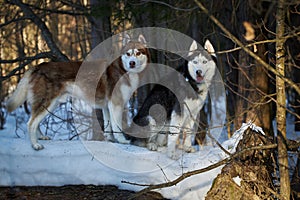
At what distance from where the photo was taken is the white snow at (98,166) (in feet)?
15.4

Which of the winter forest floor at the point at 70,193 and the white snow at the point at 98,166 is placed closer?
the winter forest floor at the point at 70,193

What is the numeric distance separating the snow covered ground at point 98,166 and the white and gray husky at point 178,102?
418 mm

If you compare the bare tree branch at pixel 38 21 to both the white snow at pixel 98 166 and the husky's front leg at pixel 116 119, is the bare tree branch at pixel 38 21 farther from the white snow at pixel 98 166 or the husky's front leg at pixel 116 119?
the white snow at pixel 98 166

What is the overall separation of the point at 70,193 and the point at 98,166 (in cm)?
46

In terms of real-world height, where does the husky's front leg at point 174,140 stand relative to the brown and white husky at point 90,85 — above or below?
A: below

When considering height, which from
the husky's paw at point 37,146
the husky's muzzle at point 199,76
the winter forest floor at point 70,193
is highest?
the husky's muzzle at point 199,76

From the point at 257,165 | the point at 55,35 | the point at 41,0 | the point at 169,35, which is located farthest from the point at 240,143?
the point at 55,35

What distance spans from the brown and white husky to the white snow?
0.47 metres

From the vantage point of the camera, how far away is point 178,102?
18.5ft

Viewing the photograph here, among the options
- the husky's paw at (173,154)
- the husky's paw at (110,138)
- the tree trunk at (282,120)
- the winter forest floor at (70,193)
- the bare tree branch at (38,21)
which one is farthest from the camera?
the bare tree branch at (38,21)

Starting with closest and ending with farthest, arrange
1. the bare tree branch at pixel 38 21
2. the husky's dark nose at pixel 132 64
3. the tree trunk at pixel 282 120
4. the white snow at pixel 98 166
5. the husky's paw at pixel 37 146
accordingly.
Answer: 1. the tree trunk at pixel 282 120
2. the white snow at pixel 98 166
3. the husky's paw at pixel 37 146
4. the husky's dark nose at pixel 132 64
5. the bare tree branch at pixel 38 21

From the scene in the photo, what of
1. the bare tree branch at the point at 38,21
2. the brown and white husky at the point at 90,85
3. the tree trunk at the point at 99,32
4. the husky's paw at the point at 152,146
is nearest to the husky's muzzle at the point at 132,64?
the brown and white husky at the point at 90,85

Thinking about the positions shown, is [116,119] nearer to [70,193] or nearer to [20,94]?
[20,94]

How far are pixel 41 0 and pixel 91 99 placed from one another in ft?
6.18
